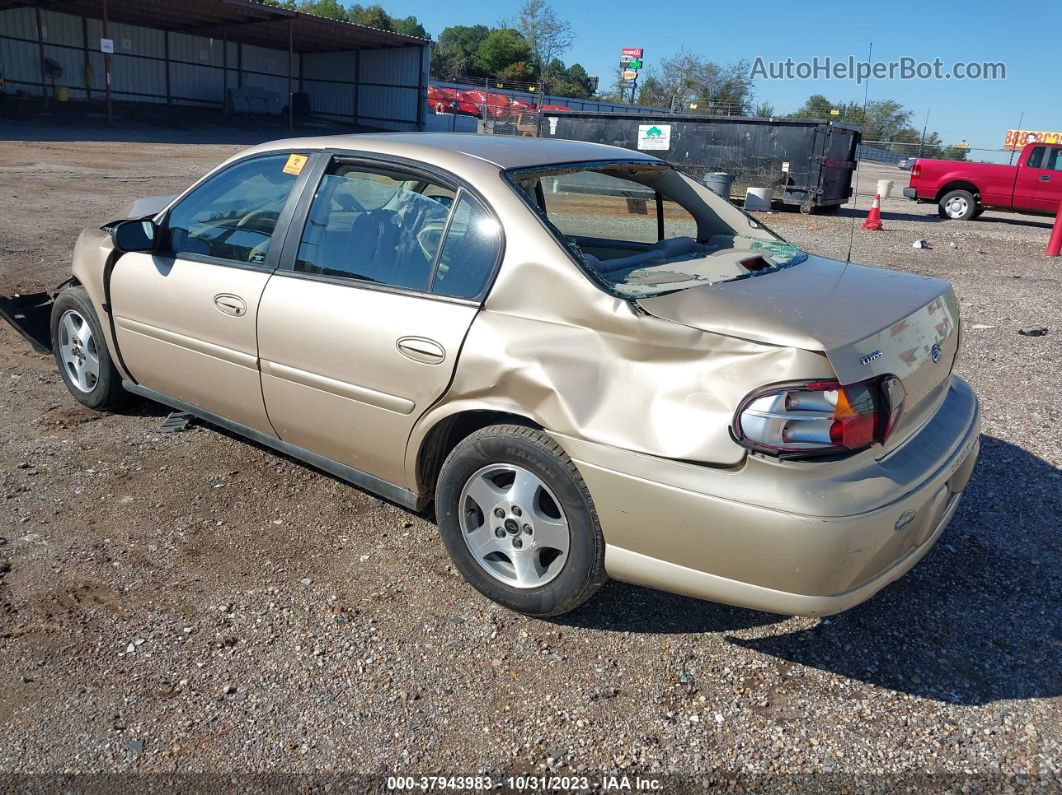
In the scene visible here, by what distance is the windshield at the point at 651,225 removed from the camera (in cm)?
330

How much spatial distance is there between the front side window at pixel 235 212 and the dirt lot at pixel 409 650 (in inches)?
43.8

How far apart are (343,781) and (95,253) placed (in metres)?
3.33

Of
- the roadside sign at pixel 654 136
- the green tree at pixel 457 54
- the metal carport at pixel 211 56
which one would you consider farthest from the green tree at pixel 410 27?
the roadside sign at pixel 654 136

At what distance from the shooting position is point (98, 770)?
2361 millimetres

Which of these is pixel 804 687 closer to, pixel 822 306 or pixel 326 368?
pixel 822 306

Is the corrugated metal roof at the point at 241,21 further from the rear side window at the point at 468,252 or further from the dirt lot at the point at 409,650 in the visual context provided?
the rear side window at the point at 468,252

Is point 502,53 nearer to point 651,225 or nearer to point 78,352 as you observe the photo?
point 78,352

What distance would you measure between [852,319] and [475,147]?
1.69 meters

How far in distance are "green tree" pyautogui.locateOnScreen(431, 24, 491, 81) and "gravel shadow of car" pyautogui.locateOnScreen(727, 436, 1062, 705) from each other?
257ft

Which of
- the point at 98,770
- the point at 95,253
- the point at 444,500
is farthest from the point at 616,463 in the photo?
the point at 95,253

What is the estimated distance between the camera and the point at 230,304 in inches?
147

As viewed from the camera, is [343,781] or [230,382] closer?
[343,781]

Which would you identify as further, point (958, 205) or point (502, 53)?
point (502, 53)

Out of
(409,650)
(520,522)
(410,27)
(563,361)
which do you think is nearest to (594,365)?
(563,361)
